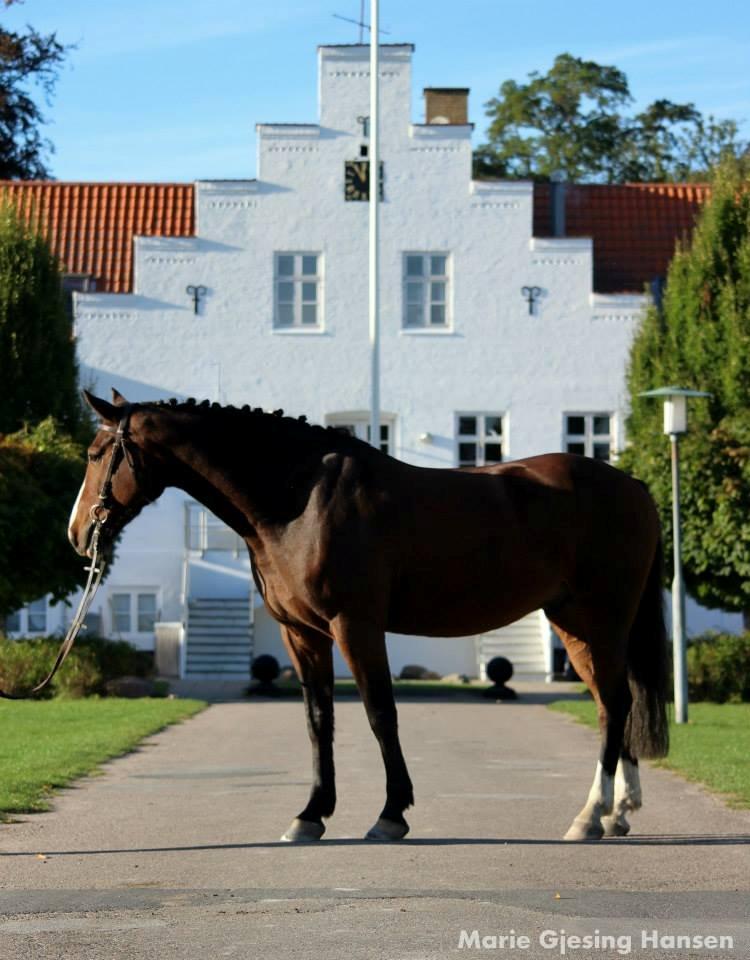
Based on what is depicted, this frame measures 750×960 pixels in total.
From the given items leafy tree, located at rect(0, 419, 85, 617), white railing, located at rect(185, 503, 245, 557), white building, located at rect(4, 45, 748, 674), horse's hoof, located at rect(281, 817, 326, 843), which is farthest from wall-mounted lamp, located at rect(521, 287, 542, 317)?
horse's hoof, located at rect(281, 817, 326, 843)

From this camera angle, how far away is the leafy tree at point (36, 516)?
24.6m

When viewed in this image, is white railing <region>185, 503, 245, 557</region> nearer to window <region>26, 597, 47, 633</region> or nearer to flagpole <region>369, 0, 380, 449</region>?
window <region>26, 597, 47, 633</region>

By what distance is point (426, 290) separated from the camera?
118 ft

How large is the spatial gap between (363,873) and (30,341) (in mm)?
21945

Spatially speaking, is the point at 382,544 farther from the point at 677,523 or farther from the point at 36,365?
the point at 36,365

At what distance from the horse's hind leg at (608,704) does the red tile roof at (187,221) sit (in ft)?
90.4

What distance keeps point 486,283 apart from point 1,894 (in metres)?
28.9

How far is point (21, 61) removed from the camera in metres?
43.2

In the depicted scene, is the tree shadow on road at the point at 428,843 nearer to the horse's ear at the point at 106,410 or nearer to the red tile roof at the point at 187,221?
Answer: the horse's ear at the point at 106,410

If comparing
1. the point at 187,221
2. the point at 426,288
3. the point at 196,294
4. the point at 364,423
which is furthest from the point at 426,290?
the point at 187,221

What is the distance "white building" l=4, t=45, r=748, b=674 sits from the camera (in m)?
35.6

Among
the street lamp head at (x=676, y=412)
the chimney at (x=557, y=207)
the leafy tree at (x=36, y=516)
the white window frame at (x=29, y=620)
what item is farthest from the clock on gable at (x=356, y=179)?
the street lamp head at (x=676, y=412)

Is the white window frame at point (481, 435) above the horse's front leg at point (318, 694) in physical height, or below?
above

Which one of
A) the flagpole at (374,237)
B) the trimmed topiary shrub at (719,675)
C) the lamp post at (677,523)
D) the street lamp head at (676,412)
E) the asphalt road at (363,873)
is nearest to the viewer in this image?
the asphalt road at (363,873)
